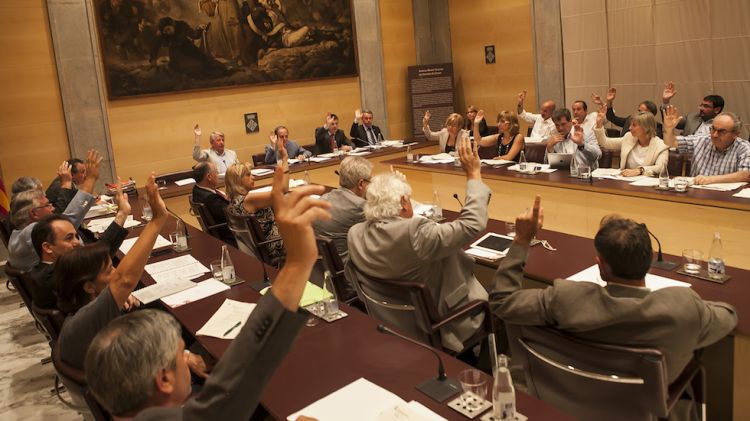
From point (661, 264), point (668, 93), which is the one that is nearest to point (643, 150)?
point (668, 93)

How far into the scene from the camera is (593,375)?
2.20 metres

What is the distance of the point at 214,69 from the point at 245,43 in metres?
0.70

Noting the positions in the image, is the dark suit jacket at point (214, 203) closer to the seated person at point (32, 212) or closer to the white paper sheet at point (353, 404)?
the seated person at point (32, 212)

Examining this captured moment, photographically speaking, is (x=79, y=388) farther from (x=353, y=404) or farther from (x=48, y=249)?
(x=48, y=249)

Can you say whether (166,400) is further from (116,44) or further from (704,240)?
(116,44)

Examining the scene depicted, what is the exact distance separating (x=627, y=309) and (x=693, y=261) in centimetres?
130

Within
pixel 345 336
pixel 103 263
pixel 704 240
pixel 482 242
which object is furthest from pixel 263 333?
pixel 704 240

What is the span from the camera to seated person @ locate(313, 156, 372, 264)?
4.29 metres

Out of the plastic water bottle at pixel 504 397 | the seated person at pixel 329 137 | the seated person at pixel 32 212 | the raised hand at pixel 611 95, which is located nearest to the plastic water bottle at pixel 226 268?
the seated person at pixel 32 212

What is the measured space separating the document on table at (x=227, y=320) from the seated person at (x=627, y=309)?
1309 mm

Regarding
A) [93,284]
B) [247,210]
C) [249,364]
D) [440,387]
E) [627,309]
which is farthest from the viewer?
Result: [247,210]

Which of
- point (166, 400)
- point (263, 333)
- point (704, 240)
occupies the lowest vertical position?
point (704, 240)

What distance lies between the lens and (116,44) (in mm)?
8977

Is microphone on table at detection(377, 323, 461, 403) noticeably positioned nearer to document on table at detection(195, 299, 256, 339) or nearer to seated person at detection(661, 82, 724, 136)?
document on table at detection(195, 299, 256, 339)
